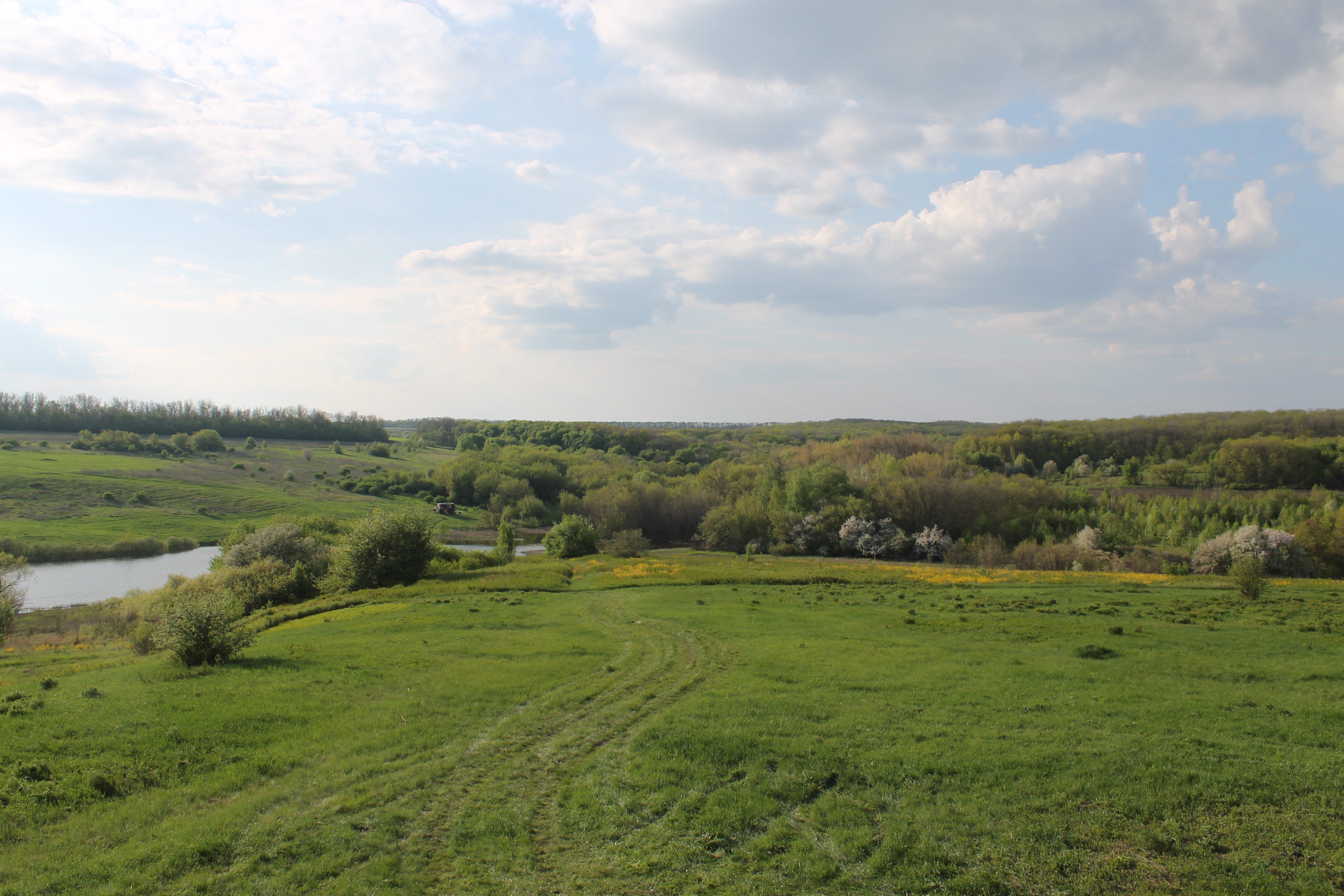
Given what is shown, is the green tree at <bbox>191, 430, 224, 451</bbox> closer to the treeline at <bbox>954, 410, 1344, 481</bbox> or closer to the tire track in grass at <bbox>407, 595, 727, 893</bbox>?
the treeline at <bbox>954, 410, 1344, 481</bbox>

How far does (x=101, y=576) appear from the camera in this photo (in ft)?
257

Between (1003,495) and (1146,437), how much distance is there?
7794cm

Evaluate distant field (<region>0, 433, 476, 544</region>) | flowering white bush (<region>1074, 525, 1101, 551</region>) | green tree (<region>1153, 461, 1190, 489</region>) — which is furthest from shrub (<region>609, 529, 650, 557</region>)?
green tree (<region>1153, 461, 1190, 489</region>)

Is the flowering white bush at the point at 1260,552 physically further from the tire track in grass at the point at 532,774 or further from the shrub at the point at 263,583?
the shrub at the point at 263,583

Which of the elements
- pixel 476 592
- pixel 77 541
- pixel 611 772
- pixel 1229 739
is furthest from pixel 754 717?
pixel 77 541

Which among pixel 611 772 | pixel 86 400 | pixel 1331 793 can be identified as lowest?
pixel 611 772

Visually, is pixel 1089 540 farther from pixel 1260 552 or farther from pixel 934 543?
pixel 1260 552

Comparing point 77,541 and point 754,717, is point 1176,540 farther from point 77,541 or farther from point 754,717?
point 77,541

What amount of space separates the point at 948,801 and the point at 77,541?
115 metres

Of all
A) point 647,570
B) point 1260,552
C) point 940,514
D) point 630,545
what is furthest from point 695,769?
point 940,514

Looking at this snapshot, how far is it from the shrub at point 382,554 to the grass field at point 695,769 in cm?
2198

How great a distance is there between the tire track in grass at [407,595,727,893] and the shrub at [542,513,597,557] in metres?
46.6

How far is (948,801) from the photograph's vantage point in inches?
442

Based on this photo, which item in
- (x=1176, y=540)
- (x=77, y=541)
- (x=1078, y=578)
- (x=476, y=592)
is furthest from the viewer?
(x=77, y=541)
